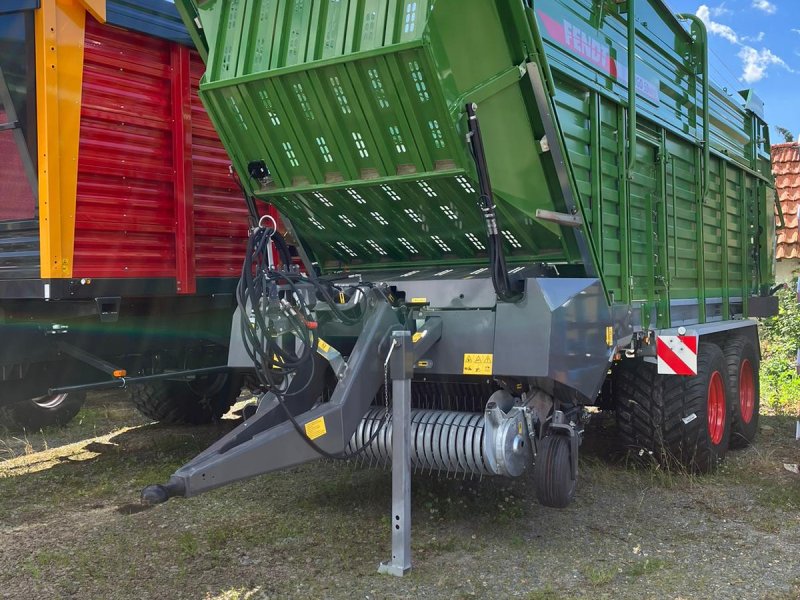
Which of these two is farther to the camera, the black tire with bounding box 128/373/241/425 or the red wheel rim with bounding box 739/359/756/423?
the black tire with bounding box 128/373/241/425

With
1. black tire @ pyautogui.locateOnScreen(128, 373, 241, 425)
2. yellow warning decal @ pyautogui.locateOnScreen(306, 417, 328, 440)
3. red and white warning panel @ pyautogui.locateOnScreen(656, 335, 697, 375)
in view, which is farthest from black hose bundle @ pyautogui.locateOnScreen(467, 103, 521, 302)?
black tire @ pyautogui.locateOnScreen(128, 373, 241, 425)

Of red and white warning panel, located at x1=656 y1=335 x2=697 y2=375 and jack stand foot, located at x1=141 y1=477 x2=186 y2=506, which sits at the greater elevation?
red and white warning panel, located at x1=656 y1=335 x2=697 y2=375

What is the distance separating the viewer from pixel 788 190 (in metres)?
12.5

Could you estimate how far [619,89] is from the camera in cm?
456

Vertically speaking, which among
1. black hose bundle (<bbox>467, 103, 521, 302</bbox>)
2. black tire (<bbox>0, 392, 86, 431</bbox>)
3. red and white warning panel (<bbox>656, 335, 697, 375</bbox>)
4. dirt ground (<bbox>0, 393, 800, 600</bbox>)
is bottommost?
dirt ground (<bbox>0, 393, 800, 600</bbox>)

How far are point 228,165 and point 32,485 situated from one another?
2.49 metres

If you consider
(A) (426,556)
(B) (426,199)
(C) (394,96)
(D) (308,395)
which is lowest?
(A) (426,556)

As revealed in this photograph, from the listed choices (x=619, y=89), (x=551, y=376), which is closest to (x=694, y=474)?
(x=551, y=376)

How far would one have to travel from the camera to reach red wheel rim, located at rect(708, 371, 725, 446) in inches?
210

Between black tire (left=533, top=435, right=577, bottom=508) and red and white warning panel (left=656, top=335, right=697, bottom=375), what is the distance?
3.93 ft

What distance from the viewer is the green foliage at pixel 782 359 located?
25.6ft

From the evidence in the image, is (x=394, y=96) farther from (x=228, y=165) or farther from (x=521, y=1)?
(x=228, y=165)

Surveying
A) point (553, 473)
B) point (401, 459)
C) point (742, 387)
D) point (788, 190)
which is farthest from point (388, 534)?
point (788, 190)

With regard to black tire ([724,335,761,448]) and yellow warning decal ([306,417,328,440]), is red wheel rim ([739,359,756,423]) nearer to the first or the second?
black tire ([724,335,761,448])
